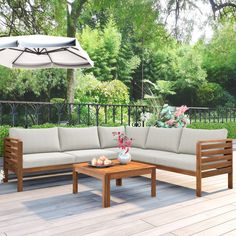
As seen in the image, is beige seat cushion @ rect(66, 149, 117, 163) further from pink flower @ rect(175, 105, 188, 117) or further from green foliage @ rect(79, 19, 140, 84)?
green foliage @ rect(79, 19, 140, 84)

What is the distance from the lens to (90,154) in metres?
5.19

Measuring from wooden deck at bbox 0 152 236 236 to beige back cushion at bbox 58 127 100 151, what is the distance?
0.68 meters

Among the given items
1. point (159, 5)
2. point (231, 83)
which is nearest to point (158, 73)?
point (231, 83)

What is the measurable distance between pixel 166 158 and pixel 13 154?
2243 millimetres

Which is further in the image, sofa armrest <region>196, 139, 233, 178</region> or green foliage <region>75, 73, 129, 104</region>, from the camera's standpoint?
green foliage <region>75, 73, 129, 104</region>

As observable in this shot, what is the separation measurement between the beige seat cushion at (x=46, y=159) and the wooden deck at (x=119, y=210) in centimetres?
34

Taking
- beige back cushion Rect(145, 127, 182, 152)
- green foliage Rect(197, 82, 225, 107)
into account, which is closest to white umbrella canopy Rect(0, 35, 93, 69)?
beige back cushion Rect(145, 127, 182, 152)

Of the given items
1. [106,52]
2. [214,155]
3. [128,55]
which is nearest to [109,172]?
[214,155]

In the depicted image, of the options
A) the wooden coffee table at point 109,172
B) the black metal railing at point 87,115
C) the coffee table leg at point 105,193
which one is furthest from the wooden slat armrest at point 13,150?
the black metal railing at point 87,115

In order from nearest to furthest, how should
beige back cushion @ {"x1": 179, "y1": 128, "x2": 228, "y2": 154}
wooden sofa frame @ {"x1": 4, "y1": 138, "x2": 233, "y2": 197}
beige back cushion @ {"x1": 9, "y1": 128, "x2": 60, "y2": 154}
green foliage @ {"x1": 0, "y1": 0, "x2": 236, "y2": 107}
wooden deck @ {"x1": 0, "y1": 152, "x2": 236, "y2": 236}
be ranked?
wooden deck @ {"x1": 0, "y1": 152, "x2": 236, "y2": 236}
wooden sofa frame @ {"x1": 4, "y1": 138, "x2": 233, "y2": 197}
beige back cushion @ {"x1": 179, "y1": 128, "x2": 228, "y2": 154}
beige back cushion @ {"x1": 9, "y1": 128, "x2": 60, "y2": 154}
green foliage @ {"x1": 0, "y1": 0, "x2": 236, "y2": 107}

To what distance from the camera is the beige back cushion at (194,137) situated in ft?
15.7

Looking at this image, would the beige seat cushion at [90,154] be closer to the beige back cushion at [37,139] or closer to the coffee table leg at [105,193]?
the beige back cushion at [37,139]

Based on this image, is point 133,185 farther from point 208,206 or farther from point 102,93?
point 102,93

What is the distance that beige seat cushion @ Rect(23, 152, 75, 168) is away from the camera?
457cm
